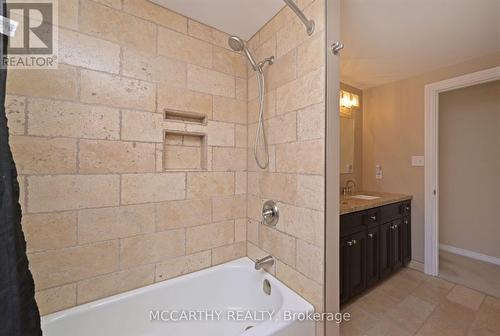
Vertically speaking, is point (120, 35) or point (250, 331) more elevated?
point (120, 35)

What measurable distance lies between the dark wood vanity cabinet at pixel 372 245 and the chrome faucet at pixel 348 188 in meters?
0.51

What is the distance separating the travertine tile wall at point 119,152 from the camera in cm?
107

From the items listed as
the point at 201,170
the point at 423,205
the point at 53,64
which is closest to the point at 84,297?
the point at 201,170

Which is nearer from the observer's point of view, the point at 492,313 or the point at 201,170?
the point at 201,170

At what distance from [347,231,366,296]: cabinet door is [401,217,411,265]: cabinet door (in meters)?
0.86

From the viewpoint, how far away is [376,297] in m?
1.97

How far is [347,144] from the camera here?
271 centimetres

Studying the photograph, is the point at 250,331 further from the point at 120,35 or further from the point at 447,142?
the point at 447,142

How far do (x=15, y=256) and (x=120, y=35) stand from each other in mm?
1237

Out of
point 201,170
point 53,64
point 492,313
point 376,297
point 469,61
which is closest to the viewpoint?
point 53,64

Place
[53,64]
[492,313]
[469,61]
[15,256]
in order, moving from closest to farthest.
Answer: [15,256]
[53,64]
[492,313]
[469,61]

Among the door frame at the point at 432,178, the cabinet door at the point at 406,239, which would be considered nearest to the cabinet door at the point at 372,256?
the cabinet door at the point at 406,239

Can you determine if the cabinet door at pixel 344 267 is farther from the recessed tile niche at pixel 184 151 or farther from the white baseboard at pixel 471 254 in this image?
the white baseboard at pixel 471 254

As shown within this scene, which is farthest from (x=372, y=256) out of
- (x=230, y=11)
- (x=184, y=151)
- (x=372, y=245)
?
(x=230, y=11)
